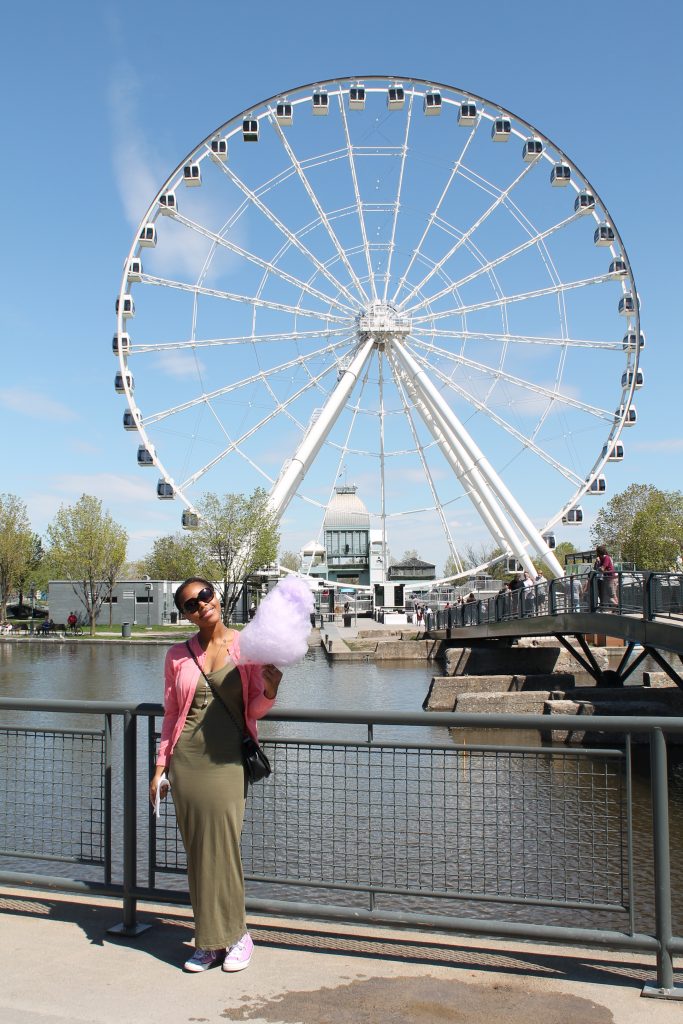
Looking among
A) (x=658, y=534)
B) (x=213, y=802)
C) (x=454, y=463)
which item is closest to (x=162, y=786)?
(x=213, y=802)

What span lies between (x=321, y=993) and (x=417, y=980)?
0.49m

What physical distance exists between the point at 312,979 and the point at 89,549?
186 feet

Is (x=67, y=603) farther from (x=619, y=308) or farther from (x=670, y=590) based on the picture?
(x=670, y=590)

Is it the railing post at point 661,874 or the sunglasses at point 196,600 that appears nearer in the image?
the railing post at point 661,874

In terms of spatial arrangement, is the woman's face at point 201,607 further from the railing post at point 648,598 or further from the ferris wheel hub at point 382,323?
the ferris wheel hub at point 382,323

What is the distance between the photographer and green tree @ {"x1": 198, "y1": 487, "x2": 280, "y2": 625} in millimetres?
46562

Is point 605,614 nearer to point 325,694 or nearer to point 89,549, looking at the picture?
point 325,694

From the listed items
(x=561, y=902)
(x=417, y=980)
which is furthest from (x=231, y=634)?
(x=561, y=902)

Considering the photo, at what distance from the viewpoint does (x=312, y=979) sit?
4633 millimetres

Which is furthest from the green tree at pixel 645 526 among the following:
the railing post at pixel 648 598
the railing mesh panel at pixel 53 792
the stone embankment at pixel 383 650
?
the railing mesh panel at pixel 53 792

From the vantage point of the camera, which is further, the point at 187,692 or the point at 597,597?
the point at 597,597

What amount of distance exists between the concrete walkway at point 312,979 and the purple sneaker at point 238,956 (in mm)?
42

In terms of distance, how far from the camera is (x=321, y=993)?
176 inches

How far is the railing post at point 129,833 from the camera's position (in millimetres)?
5277
